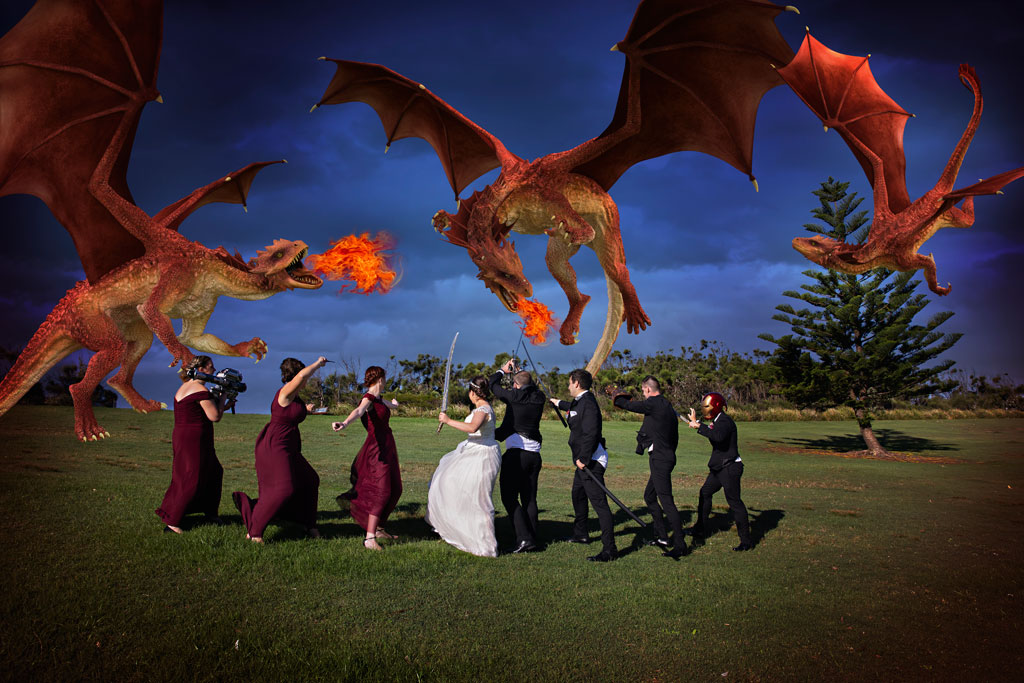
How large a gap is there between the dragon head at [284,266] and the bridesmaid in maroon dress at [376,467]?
254 cm

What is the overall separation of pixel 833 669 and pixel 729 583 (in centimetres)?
129

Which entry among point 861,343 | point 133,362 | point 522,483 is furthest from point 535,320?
point 861,343

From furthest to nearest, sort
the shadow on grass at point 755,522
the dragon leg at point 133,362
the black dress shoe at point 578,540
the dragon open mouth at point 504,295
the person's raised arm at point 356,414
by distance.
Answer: the dragon leg at point 133,362 → the shadow on grass at point 755,522 → the black dress shoe at point 578,540 → the dragon open mouth at point 504,295 → the person's raised arm at point 356,414

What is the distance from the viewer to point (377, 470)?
4637mm

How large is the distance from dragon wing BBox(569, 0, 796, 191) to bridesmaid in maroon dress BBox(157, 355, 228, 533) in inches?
156

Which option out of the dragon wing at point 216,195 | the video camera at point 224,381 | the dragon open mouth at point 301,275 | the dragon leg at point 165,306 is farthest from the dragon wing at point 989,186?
the dragon leg at point 165,306

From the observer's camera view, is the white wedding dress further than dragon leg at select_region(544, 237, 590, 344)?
No

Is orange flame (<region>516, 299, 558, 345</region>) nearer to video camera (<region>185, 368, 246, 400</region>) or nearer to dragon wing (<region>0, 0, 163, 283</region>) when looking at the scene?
video camera (<region>185, 368, 246, 400</region>)

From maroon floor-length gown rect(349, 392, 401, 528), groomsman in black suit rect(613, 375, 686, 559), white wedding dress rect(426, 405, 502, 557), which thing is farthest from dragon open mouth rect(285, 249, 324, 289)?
groomsman in black suit rect(613, 375, 686, 559)

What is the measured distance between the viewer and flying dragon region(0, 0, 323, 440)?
5191 mm

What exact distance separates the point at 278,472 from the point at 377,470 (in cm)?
79

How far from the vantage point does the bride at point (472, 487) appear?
448cm

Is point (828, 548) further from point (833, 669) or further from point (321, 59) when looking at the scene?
point (321, 59)

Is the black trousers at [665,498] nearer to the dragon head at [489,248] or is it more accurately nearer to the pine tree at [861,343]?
the dragon head at [489,248]
